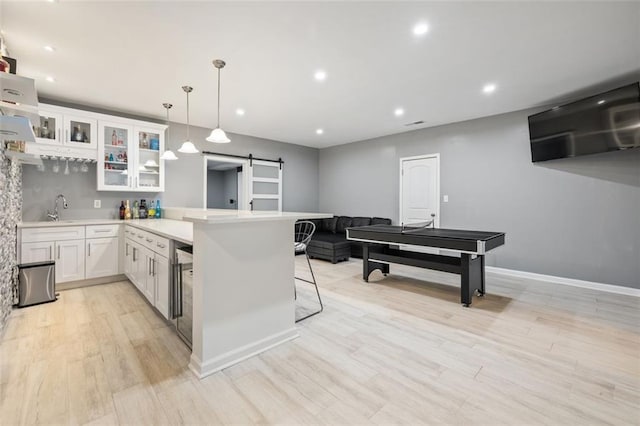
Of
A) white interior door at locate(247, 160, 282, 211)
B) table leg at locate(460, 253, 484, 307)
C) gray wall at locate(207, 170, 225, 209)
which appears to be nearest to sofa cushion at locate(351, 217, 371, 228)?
white interior door at locate(247, 160, 282, 211)

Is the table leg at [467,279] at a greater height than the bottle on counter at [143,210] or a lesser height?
lesser

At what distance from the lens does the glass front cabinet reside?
166 inches

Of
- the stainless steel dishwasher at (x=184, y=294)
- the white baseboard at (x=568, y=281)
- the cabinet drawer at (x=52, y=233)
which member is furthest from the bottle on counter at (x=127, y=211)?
the white baseboard at (x=568, y=281)

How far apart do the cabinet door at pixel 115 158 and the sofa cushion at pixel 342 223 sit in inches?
163

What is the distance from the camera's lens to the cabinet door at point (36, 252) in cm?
338

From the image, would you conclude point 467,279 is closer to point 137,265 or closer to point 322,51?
point 322,51

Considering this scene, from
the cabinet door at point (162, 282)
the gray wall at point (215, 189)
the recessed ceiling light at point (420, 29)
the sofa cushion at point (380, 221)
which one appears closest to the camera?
the recessed ceiling light at point (420, 29)

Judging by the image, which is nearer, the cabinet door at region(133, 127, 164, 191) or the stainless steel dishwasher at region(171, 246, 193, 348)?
the stainless steel dishwasher at region(171, 246, 193, 348)

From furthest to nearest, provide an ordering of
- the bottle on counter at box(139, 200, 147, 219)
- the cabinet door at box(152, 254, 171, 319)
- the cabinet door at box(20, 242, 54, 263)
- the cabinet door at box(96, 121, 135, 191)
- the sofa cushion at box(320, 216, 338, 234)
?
the sofa cushion at box(320, 216, 338, 234), the bottle on counter at box(139, 200, 147, 219), the cabinet door at box(96, 121, 135, 191), the cabinet door at box(20, 242, 54, 263), the cabinet door at box(152, 254, 171, 319)

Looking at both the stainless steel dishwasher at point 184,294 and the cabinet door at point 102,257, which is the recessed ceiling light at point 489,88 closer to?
the stainless steel dishwasher at point 184,294

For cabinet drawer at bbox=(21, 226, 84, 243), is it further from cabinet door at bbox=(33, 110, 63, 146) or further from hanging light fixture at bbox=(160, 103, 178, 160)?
hanging light fixture at bbox=(160, 103, 178, 160)

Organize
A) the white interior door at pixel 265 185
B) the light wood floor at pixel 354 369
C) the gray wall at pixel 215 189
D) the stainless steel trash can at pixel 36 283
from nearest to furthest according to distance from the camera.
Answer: the light wood floor at pixel 354 369
the stainless steel trash can at pixel 36 283
the white interior door at pixel 265 185
the gray wall at pixel 215 189

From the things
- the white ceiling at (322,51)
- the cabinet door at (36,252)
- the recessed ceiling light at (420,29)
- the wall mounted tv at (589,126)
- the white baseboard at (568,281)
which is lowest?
the white baseboard at (568,281)

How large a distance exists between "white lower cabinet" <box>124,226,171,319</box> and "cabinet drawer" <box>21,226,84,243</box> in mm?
624
